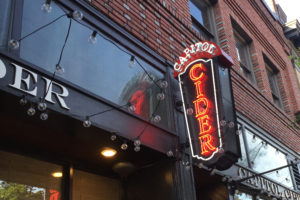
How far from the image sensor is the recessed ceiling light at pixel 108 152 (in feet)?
16.5

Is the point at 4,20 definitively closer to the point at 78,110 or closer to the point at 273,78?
the point at 78,110

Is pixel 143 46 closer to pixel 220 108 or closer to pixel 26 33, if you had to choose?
pixel 220 108

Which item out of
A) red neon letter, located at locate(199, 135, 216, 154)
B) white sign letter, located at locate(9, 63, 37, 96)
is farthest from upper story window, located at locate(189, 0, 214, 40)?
white sign letter, located at locate(9, 63, 37, 96)

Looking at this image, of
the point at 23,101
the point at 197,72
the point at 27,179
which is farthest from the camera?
the point at 197,72

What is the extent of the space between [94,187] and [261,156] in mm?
4454

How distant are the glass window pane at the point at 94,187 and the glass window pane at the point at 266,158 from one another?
3.44 meters

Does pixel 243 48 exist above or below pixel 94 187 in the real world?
above

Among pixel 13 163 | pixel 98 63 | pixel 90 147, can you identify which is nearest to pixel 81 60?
pixel 98 63

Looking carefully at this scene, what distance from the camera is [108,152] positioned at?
16.8ft

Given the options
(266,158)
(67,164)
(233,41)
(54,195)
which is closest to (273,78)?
(233,41)

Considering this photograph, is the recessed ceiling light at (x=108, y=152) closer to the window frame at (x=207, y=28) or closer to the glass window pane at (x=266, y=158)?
the glass window pane at (x=266, y=158)

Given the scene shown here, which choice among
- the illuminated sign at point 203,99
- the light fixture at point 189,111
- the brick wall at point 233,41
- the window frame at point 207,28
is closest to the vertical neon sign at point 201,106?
the illuminated sign at point 203,99

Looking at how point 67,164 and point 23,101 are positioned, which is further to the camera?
point 67,164

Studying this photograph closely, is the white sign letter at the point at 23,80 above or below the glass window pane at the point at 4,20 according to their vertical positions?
below
